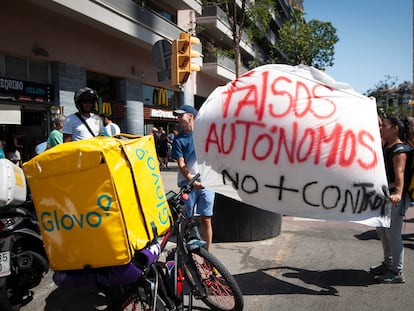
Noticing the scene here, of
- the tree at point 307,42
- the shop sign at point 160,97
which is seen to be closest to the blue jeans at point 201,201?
the shop sign at point 160,97

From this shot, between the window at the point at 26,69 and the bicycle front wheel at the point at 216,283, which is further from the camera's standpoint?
the window at the point at 26,69

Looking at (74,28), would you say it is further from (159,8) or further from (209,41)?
(209,41)

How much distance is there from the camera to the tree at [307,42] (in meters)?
33.1

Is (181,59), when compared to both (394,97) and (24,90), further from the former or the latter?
(394,97)

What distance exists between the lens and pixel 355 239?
577cm

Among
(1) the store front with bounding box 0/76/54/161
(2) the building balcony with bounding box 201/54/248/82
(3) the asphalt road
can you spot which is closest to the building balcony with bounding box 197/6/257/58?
(2) the building balcony with bounding box 201/54/248/82

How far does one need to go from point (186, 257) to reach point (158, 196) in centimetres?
75

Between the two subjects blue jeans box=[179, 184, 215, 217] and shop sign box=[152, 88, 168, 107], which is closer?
blue jeans box=[179, 184, 215, 217]

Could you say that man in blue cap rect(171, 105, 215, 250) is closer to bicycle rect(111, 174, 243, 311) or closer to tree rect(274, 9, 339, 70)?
bicycle rect(111, 174, 243, 311)

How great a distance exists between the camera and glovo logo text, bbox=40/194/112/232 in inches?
90.6

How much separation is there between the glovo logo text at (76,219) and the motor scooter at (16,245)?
0.93 metres

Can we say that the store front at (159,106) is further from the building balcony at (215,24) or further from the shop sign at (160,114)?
the building balcony at (215,24)

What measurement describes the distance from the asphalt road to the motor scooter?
1.20 ft

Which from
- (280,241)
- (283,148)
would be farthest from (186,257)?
(280,241)
